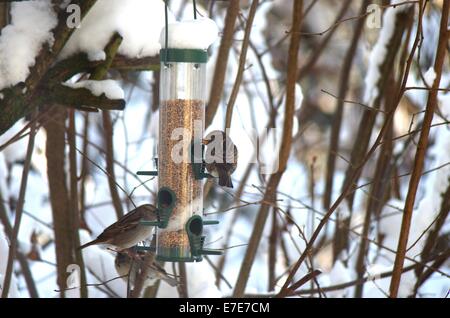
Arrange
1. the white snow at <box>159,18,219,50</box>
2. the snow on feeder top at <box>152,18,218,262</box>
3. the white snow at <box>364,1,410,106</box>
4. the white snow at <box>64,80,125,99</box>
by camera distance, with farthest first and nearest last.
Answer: the white snow at <box>364,1,410,106</box> < the snow on feeder top at <box>152,18,218,262</box> < the white snow at <box>159,18,219,50</box> < the white snow at <box>64,80,125,99</box>

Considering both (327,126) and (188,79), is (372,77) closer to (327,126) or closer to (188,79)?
(188,79)

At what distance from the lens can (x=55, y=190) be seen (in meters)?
3.66

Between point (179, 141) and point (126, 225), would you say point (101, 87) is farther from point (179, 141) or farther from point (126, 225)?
point (126, 225)

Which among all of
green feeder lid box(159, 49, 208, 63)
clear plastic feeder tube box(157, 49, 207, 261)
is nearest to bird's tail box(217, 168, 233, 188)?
clear plastic feeder tube box(157, 49, 207, 261)

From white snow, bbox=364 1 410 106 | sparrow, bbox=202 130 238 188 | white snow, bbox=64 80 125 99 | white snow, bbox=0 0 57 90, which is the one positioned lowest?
sparrow, bbox=202 130 238 188

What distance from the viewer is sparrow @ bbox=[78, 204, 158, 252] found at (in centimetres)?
285

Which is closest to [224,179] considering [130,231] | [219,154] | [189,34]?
[219,154]

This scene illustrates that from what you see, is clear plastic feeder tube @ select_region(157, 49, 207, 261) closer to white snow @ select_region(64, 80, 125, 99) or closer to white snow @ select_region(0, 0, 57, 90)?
white snow @ select_region(64, 80, 125, 99)

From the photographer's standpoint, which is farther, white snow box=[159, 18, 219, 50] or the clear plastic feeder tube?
the clear plastic feeder tube

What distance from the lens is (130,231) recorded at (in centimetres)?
288

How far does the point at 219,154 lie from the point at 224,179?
0.13 meters

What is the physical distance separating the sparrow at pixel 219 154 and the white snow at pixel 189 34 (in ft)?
1.16

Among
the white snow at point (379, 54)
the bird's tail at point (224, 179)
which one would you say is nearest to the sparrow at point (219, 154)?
the bird's tail at point (224, 179)

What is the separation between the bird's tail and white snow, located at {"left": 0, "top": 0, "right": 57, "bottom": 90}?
0.78m
